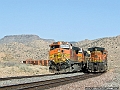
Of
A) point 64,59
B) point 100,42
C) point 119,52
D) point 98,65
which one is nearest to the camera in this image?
point 64,59

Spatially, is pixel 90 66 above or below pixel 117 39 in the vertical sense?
below

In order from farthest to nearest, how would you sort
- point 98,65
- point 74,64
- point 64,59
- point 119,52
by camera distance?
point 119,52, point 98,65, point 74,64, point 64,59

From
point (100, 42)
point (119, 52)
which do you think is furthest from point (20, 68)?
point (100, 42)

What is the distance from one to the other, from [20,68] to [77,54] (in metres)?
8.73

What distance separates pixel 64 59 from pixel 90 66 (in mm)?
9499

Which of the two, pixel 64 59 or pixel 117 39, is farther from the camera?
pixel 117 39

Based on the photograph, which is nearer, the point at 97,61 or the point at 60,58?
the point at 60,58

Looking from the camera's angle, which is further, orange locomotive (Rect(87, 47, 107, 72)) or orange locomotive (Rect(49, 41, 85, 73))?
orange locomotive (Rect(87, 47, 107, 72))

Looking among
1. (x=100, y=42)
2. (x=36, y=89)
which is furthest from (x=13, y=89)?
(x=100, y=42)

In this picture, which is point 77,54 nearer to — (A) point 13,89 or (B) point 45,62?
(B) point 45,62

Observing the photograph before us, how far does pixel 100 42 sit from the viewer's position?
146 meters

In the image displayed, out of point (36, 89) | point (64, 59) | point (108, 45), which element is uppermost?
point (108, 45)

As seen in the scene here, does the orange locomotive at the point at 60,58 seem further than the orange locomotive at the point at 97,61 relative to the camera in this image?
No

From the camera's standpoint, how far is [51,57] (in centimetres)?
3922
